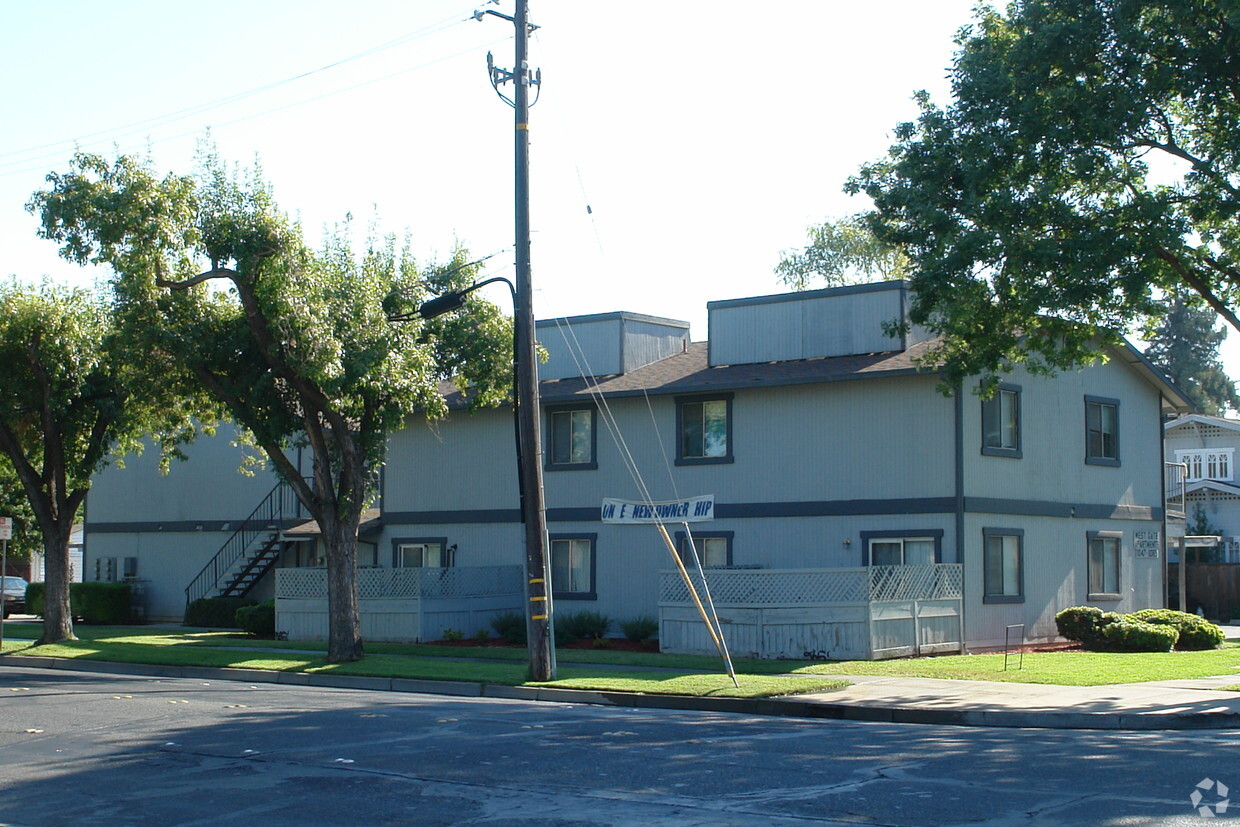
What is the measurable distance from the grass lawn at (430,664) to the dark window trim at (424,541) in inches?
166

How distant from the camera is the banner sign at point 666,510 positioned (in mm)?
28188

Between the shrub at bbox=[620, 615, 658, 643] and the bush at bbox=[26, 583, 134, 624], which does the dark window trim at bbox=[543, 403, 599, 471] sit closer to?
the shrub at bbox=[620, 615, 658, 643]

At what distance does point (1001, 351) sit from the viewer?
858 inches

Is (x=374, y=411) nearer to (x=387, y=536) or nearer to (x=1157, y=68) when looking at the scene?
(x=387, y=536)

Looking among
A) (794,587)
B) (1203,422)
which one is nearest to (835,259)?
(1203,422)

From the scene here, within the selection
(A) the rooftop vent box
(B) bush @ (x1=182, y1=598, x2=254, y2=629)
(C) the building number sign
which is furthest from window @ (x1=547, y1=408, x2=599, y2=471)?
(C) the building number sign

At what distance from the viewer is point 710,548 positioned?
1130 inches

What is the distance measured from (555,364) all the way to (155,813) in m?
22.7

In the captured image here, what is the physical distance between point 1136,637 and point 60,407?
73.9ft

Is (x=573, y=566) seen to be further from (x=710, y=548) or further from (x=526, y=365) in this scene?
(x=526, y=365)

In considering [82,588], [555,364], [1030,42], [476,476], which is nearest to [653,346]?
[555,364]

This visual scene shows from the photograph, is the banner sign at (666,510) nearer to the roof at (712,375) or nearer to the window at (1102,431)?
the roof at (712,375)

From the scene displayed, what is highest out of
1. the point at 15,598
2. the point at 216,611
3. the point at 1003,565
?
the point at 1003,565

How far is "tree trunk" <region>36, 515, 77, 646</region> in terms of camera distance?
2931cm
